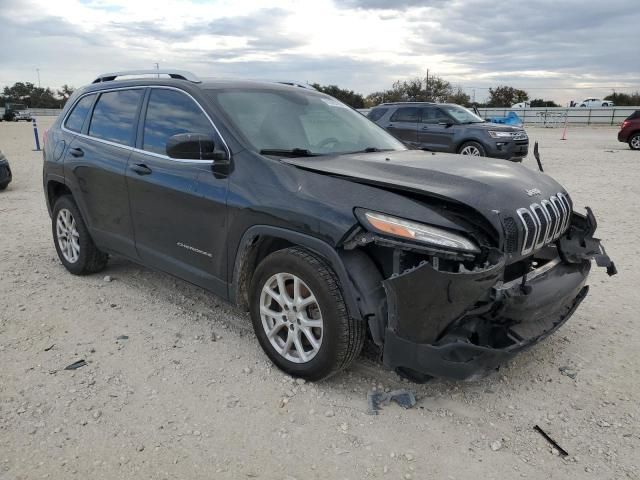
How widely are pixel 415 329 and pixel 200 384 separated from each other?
56.8 inches

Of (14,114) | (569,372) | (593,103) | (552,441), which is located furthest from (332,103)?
(14,114)

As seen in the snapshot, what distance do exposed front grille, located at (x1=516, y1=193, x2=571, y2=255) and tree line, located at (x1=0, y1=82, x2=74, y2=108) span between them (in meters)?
87.9

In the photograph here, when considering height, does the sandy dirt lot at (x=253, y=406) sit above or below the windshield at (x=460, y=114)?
below

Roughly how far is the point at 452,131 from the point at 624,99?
151 ft

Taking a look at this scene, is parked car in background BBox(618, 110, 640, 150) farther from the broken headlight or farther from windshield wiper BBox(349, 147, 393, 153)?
the broken headlight

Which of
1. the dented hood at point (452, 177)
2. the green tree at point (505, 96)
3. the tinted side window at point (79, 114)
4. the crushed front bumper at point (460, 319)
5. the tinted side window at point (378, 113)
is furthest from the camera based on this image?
the green tree at point (505, 96)

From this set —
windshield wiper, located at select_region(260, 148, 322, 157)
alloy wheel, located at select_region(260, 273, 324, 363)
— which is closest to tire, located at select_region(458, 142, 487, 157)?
windshield wiper, located at select_region(260, 148, 322, 157)

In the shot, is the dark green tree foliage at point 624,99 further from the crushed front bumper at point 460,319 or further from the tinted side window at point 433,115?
the crushed front bumper at point 460,319

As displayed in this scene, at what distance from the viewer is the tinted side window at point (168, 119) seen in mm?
3787

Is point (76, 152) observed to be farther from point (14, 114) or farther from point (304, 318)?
point (14, 114)

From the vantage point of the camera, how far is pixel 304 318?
3201 mm

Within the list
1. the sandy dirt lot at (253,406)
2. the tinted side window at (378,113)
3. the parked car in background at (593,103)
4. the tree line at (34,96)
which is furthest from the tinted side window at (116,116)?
the tree line at (34,96)

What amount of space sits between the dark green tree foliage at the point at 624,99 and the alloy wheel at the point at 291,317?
2172 inches

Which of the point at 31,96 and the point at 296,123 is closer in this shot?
the point at 296,123
